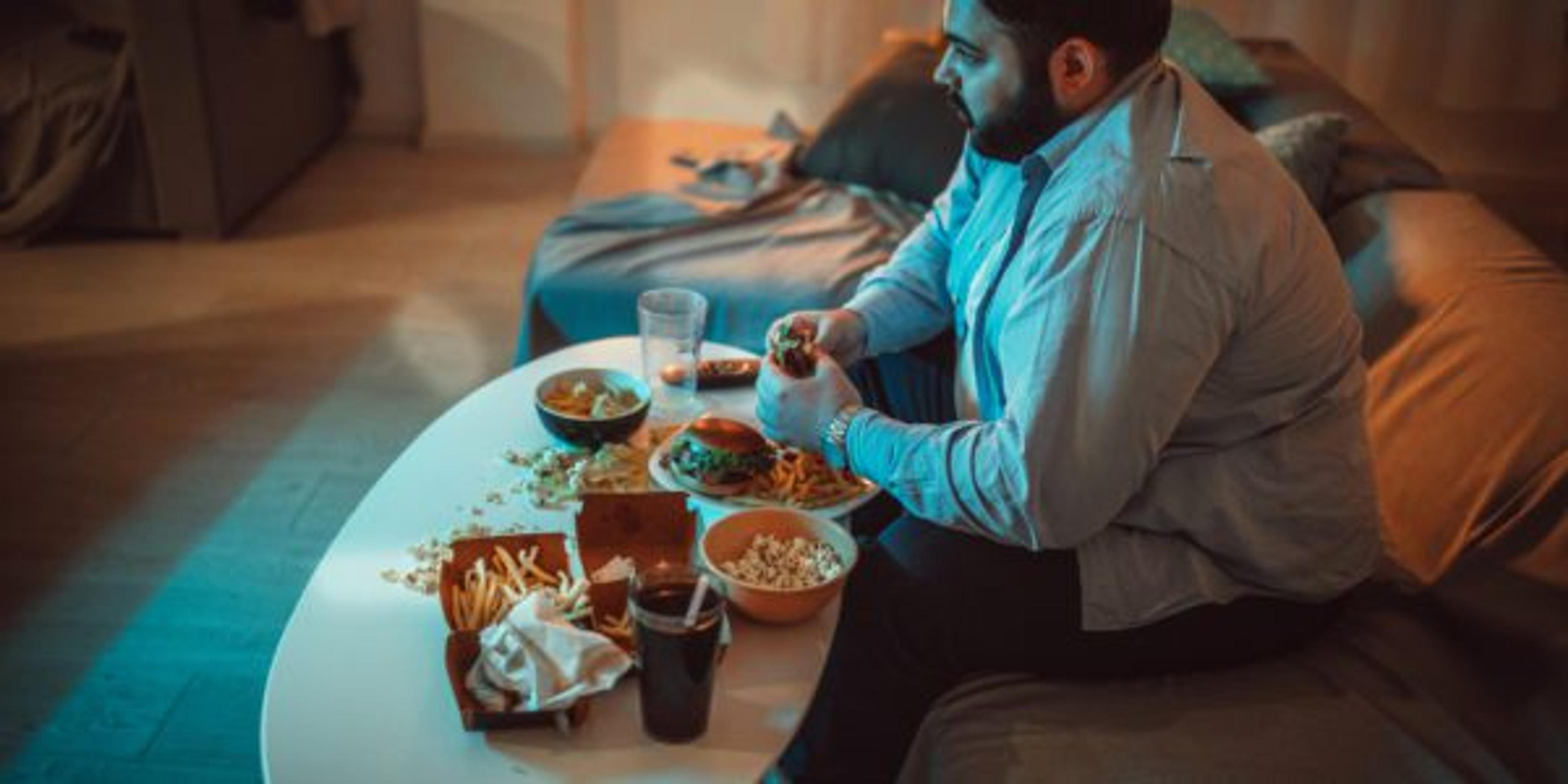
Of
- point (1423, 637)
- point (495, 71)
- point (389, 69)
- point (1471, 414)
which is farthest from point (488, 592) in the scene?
point (389, 69)

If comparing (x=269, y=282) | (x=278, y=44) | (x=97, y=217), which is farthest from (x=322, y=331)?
(x=278, y=44)

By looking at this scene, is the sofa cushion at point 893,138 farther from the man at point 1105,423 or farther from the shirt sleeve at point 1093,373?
the shirt sleeve at point 1093,373

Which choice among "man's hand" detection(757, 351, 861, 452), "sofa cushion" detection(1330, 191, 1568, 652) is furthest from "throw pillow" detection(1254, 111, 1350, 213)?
"man's hand" detection(757, 351, 861, 452)

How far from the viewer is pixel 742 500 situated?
1562 mm

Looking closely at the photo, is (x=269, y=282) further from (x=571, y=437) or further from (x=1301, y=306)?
(x=1301, y=306)

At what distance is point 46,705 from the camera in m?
1.96

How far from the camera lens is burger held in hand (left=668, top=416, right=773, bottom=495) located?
158 cm

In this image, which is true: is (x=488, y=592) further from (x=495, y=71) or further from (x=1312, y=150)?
(x=495, y=71)

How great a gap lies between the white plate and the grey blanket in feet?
3.12

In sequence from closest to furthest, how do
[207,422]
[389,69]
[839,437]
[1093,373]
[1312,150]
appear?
[1093,373] < [839,437] < [1312,150] < [207,422] < [389,69]

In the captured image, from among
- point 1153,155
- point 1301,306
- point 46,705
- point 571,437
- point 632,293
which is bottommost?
point 46,705

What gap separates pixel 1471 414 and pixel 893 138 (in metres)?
1.51

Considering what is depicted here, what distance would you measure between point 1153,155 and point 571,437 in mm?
748

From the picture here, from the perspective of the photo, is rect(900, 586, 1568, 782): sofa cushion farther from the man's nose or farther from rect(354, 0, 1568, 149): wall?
rect(354, 0, 1568, 149): wall
